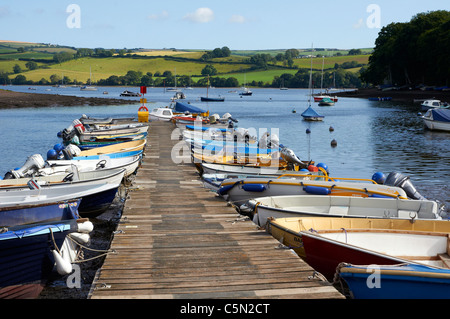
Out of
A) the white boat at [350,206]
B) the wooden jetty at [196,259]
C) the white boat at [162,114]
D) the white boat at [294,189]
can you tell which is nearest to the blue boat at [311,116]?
the white boat at [162,114]

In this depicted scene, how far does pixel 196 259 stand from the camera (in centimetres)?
928

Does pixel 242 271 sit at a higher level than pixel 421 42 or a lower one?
lower

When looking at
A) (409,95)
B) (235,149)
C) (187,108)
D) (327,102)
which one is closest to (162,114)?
(187,108)

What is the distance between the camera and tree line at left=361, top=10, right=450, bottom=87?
88.5 metres

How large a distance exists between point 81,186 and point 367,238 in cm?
834

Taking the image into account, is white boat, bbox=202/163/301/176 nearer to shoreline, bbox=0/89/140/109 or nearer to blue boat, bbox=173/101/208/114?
blue boat, bbox=173/101/208/114

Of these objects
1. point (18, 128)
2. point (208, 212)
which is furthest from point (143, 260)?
point (18, 128)

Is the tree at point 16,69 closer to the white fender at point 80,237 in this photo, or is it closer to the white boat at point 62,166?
the white boat at point 62,166

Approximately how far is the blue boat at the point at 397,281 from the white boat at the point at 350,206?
4.42 metres

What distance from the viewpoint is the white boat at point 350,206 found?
12.9 metres

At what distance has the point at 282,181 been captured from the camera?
→ 49.6 feet

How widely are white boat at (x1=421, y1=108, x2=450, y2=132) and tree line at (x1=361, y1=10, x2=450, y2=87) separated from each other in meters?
42.6
